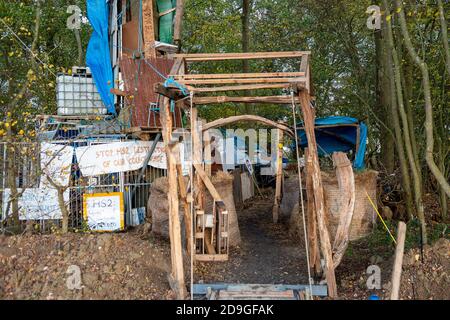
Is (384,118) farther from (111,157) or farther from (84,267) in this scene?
(84,267)

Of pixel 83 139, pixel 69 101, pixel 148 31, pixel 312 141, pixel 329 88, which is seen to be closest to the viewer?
pixel 312 141

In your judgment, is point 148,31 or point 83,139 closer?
point 83,139

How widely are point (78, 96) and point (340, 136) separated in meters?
7.85

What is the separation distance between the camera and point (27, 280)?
19.6 feet

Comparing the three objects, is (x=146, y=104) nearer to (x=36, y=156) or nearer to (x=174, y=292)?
(x=36, y=156)

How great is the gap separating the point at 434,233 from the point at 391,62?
3395mm

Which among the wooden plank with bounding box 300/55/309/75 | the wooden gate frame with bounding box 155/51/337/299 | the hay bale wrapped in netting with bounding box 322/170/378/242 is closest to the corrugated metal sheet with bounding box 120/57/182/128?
the wooden gate frame with bounding box 155/51/337/299

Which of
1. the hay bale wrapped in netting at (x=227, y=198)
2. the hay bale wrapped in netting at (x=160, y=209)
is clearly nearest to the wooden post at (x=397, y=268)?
the hay bale wrapped in netting at (x=227, y=198)

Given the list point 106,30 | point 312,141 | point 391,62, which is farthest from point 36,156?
point 391,62

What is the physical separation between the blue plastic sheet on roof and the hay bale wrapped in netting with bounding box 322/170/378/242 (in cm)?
41

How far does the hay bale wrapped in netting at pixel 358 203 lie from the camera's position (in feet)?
31.8

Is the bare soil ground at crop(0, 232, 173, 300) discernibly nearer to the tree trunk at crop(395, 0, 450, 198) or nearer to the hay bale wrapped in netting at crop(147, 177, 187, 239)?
the hay bale wrapped in netting at crop(147, 177, 187, 239)

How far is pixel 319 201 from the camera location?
661cm

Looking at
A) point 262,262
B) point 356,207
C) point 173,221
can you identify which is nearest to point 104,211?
point 262,262
